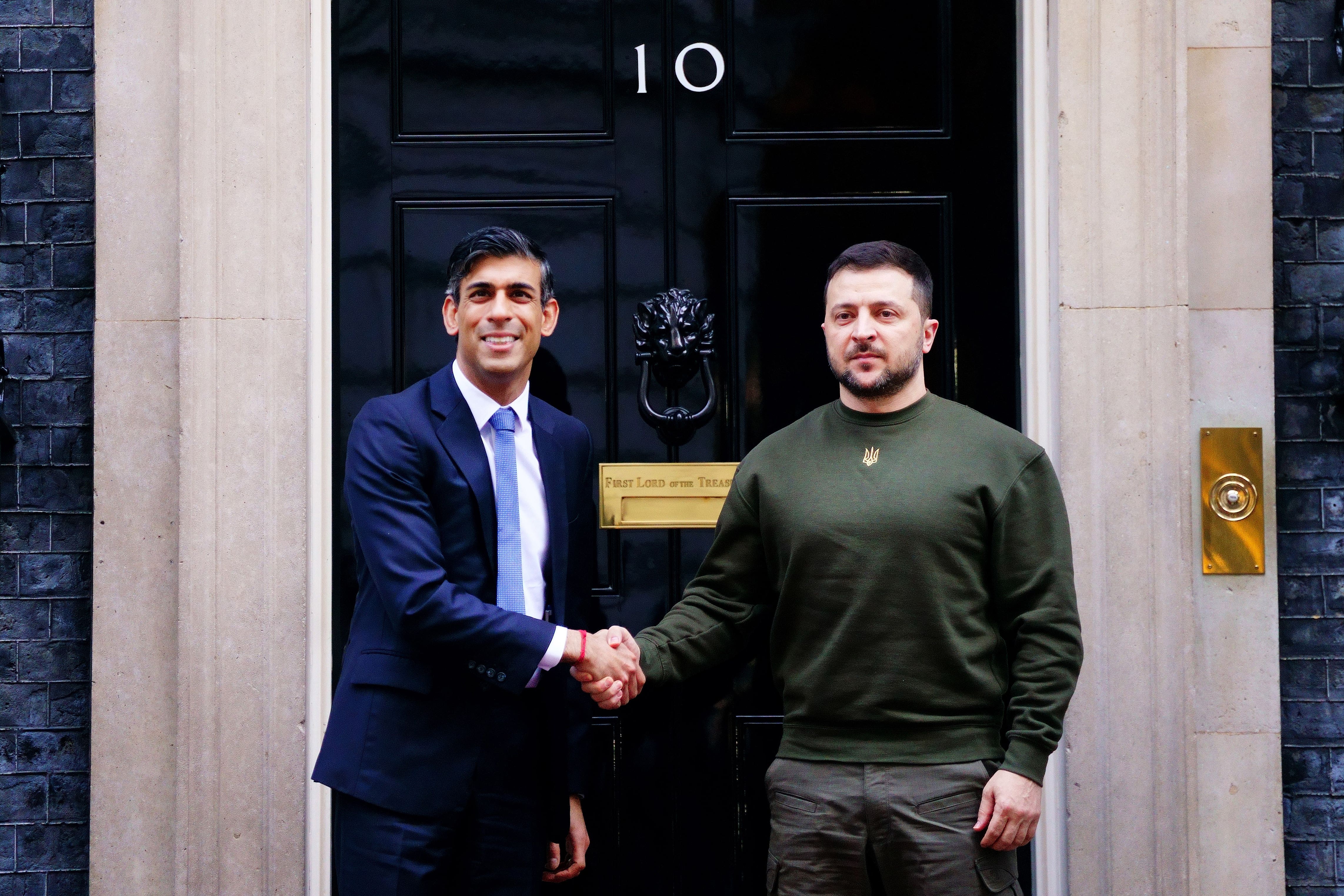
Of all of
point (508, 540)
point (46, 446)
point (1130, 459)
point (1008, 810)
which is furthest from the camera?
point (46, 446)

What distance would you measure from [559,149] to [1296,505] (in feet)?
7.79

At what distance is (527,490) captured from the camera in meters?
2.82

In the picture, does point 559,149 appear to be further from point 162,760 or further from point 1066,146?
point 162,760

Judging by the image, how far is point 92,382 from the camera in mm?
3367

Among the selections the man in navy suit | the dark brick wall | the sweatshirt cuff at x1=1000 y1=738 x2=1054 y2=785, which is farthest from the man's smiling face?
the sweatshirt cuff at x1=1000 y1=738 x2=1054 y2=785

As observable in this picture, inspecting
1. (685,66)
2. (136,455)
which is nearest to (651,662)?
(136,455)

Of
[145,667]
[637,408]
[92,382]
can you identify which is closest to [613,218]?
[637,408]

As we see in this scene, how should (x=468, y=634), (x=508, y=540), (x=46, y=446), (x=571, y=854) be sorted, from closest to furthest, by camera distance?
(x=468, y=634) < (x=508, y=540) < (x=571, y=854) < (x=46, y=446)

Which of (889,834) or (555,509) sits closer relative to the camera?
(889,834)

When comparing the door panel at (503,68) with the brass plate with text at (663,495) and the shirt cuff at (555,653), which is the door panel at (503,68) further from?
the shirt cuff at (555,653)

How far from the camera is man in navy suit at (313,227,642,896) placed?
8.46 ft

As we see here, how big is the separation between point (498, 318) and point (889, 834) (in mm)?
1463

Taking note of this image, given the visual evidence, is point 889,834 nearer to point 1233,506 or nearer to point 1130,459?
point 1130,459

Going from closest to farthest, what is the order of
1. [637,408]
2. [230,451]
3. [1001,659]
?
[1001,659] < [230,451] < [637,408]
